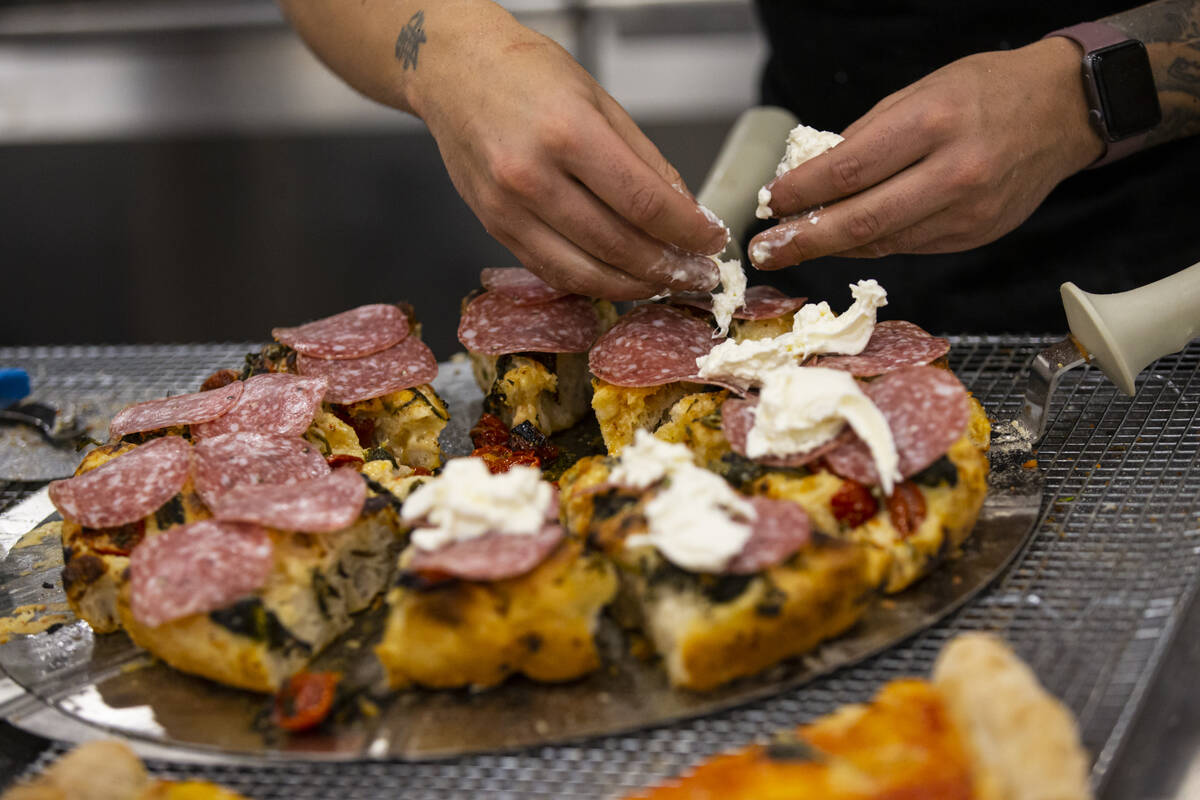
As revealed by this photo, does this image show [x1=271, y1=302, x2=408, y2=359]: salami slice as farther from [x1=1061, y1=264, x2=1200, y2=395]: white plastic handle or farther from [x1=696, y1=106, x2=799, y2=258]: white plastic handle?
[x1=1061, y1=264, x2=1200, y2=395]: white plastic handle

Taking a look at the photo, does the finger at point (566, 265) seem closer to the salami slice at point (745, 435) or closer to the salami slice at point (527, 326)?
the salami slice at point (527, 326)

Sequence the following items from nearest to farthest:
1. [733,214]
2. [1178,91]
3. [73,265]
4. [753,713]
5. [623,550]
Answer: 1. [753,713]
2. [623,550]
3. [1178,91]
4. [733,214]
5. [73,265]

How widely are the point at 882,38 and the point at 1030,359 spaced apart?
0.98 meters

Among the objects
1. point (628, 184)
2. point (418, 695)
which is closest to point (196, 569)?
point (418, 695)

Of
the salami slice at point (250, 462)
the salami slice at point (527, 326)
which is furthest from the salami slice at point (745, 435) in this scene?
the salami slice at point (250, 462)

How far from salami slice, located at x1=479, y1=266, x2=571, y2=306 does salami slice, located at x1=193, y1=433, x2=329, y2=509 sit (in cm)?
67

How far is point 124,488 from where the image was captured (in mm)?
1884

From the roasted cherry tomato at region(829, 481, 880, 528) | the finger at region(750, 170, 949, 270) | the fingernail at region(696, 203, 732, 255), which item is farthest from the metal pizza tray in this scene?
the fingernail at region(696, 203, 732, 255)

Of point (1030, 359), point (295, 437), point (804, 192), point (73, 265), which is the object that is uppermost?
point (804, 192)

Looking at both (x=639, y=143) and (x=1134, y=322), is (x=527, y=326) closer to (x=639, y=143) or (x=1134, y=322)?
(x=639, y=143)

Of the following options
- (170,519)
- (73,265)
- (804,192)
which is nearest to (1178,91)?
(804,192)

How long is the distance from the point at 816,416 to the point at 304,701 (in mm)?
887

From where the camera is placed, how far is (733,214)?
2.77 metres

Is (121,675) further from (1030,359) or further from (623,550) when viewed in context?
(1030,359)
